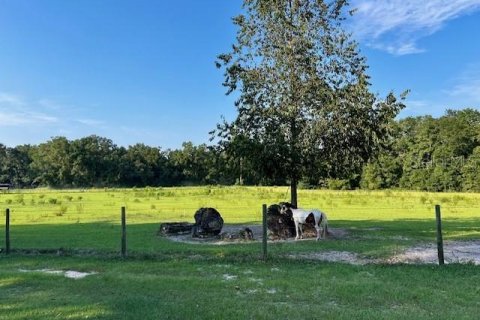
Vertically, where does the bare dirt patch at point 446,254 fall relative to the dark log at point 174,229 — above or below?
below

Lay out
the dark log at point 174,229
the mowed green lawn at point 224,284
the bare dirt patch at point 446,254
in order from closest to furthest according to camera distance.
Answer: the mowed green lawn at point 224,284, the bare dirt patch at point 446,254, the dark log at point 174,229

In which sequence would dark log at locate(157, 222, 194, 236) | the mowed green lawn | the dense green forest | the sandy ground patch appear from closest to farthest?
the mowed green lawn, the sandy ground patch, dark log at locate(157, 222, 194, 236), the dense green forest

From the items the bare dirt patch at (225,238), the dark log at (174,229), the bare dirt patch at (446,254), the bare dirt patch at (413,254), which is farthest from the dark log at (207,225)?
the bare dirt patch at (446,254)

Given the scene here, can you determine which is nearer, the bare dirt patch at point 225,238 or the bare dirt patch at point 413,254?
the bare dirt patch at point 413,254

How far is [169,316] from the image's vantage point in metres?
6.85

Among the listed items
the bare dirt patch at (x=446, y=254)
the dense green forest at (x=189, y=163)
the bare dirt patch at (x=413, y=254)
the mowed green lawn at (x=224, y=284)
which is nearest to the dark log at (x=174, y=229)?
the bare dirt patch at (x=413, y=254)

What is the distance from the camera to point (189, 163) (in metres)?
112

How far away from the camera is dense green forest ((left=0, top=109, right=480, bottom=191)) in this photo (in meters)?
82.8

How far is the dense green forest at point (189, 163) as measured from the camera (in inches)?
3260

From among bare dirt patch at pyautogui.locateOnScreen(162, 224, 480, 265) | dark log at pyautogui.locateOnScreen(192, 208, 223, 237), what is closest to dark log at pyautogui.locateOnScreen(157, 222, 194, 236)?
dark log at pyautogui.locateOnScreen(192, 208, 223, 237)

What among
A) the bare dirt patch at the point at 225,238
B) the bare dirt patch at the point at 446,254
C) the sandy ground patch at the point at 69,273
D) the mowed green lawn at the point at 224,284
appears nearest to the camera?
the mowed green lawn at the point at 224,284

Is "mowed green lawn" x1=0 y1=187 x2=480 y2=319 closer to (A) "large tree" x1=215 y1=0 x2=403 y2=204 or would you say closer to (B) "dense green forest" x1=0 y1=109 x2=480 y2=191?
(A) "large tree" x1=215 y1=0 x2=403 y2=204

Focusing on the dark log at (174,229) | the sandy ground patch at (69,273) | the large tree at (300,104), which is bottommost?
the sandy ground patch at (69,273)

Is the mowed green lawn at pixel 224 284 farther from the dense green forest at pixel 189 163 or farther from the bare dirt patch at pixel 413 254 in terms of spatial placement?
the dense green forest at pixel 189 163
